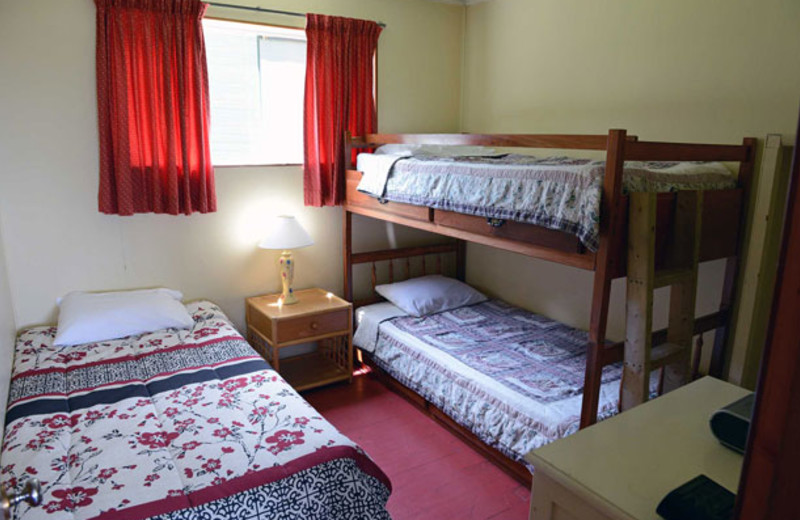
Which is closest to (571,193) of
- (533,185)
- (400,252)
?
(533,185)

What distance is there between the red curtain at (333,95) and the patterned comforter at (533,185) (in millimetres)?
640

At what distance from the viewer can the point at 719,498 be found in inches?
33.3

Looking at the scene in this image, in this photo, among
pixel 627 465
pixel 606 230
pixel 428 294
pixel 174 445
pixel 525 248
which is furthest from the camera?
pixel 428 294

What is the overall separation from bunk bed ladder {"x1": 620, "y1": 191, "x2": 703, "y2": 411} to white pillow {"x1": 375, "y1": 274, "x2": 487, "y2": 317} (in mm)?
1587

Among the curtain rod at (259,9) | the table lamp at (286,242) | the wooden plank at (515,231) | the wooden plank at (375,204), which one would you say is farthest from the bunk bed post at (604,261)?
the curtain rod at (259,9)

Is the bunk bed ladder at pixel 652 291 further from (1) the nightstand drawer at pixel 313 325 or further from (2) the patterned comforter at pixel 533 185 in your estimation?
(1) the nightstand drawer at pixel 313 325

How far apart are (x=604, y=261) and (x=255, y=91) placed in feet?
7.82

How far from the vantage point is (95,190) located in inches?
113

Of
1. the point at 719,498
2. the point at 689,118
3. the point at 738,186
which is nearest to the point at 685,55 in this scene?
the point at 689,118

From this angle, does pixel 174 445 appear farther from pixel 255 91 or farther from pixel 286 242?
pixel 255 91

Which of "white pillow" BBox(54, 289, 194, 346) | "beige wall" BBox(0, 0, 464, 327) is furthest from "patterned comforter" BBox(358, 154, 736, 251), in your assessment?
"white pillow" BBox(54, 289, 194, 346)

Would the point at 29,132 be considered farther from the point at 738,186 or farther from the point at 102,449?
the point at 738,186

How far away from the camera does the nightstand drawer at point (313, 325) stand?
312 cm

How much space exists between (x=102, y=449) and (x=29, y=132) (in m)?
1.83
